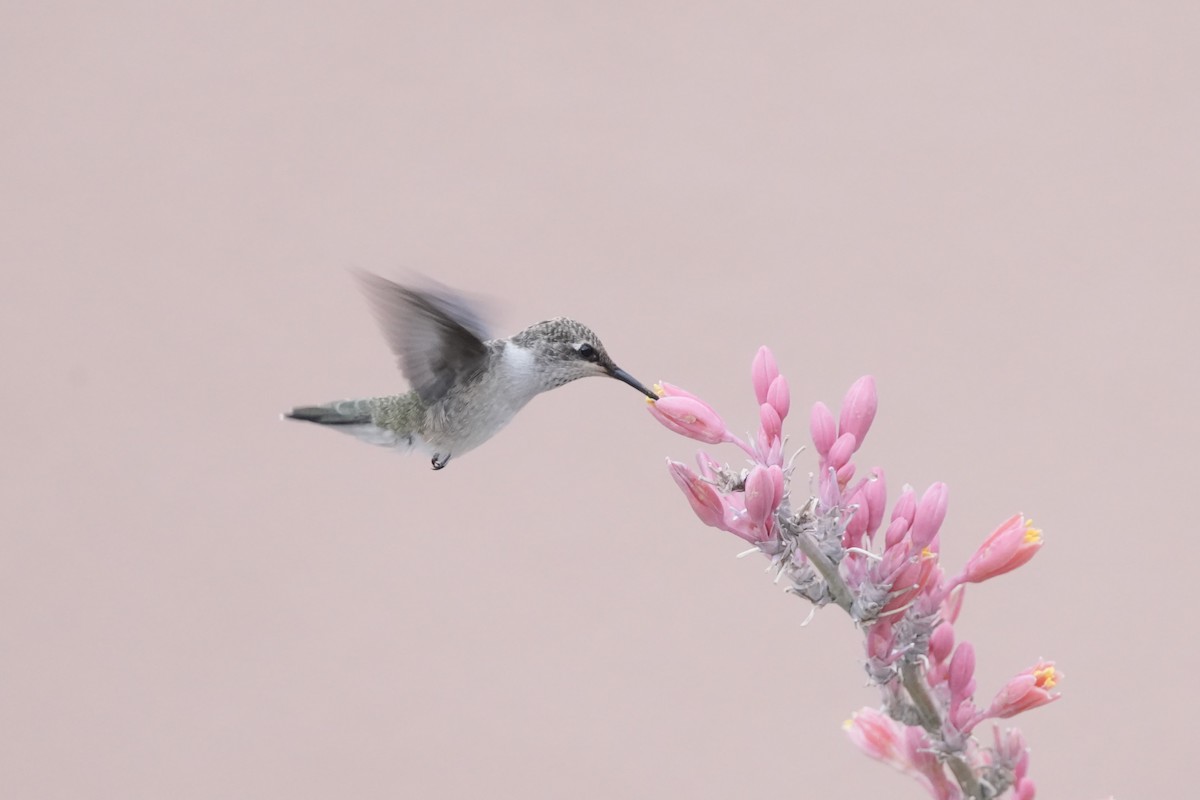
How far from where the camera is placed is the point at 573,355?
985mm

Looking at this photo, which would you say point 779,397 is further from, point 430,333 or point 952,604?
point 430,333

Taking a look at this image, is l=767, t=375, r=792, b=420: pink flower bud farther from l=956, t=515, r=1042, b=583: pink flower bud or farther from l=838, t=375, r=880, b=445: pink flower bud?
l=956, t=515, r=1042, b=583: pink flower bud

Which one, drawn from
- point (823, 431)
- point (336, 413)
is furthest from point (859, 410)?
point (336, 413)

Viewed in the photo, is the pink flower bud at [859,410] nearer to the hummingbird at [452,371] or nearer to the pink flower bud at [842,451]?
the pink flower bud at [842,451]

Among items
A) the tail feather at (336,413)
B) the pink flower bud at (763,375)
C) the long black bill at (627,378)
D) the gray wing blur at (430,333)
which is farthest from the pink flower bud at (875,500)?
the tail feather at (336,413)

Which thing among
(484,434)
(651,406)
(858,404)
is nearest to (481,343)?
(484,434)

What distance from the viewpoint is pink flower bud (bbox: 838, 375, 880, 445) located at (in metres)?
0.72

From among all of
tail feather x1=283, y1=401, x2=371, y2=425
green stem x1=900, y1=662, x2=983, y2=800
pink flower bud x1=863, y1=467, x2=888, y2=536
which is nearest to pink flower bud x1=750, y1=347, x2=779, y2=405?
pink flower bud x1=863, y1=467, x2=888, y2=536

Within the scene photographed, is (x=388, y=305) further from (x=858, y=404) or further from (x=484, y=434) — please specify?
(x=858, y=404)

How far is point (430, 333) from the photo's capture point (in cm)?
100

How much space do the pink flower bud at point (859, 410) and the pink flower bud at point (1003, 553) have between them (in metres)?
0.12

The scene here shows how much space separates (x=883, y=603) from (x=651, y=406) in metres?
0.21

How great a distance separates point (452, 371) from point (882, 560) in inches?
20.6

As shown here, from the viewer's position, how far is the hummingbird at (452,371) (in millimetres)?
959
